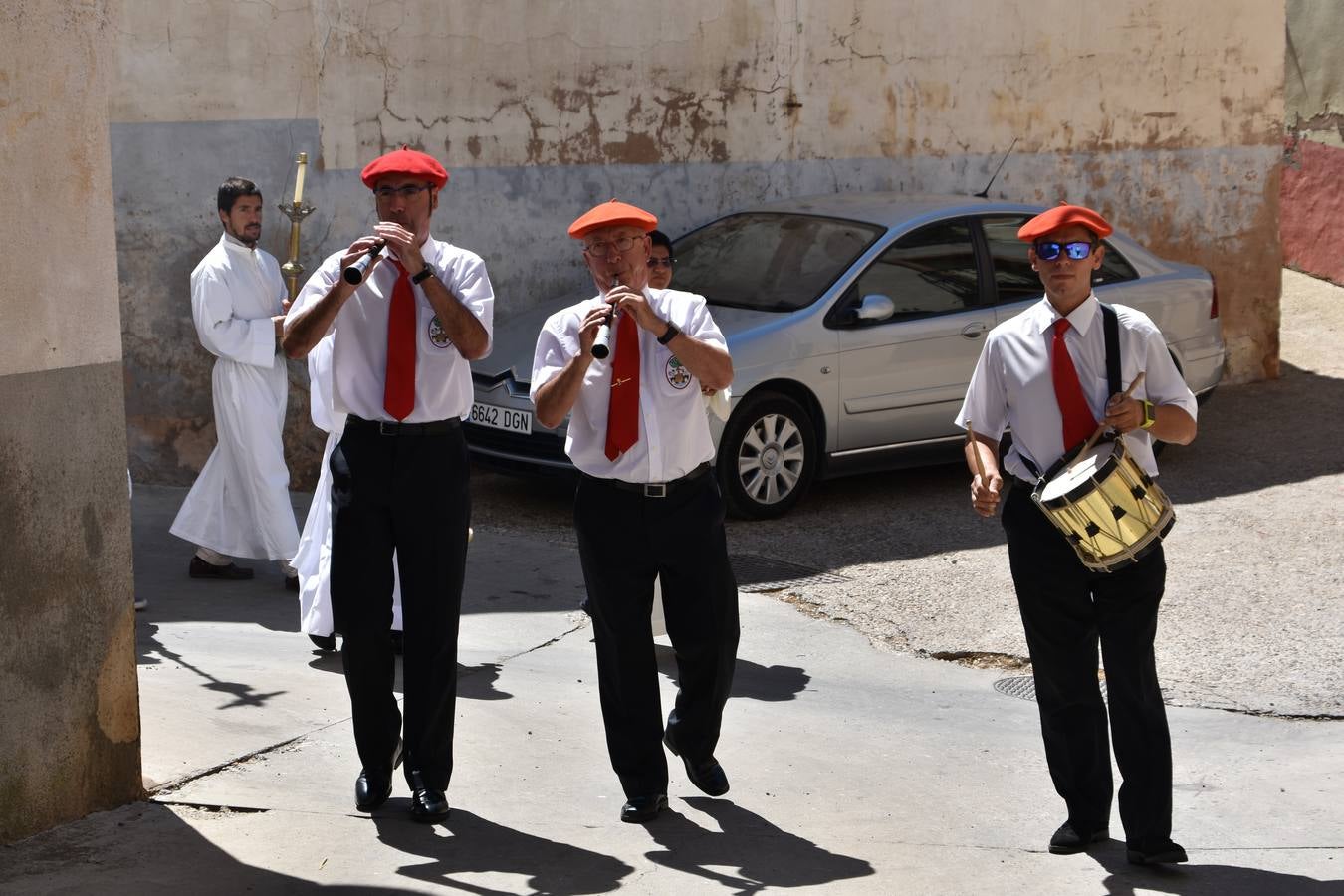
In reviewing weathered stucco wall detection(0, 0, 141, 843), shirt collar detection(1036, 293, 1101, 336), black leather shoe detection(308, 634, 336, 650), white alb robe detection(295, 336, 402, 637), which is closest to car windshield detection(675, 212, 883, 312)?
white alb robe detection(295, 336, 402, 637)

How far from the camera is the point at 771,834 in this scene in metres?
→ 5.29

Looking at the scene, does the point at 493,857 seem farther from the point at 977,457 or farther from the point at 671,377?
the point at 977,457

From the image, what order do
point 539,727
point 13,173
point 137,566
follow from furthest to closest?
1. point 137,566
2. point 539,727
3. point 13,173

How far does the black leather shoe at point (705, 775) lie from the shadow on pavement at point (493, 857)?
1.92 feet

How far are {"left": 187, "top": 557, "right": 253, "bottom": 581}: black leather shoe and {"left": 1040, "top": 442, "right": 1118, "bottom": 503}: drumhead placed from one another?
4837 millimetres

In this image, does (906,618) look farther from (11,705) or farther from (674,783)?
(11,705)

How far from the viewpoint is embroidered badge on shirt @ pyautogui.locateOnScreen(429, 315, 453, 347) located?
5.29 m

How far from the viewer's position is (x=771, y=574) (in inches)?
350

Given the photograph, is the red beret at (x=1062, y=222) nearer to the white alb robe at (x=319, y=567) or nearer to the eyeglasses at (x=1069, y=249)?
the eyeglasses at (x=1069, y=249)

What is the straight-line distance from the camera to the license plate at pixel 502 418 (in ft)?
31.4

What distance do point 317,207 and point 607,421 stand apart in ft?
19.6

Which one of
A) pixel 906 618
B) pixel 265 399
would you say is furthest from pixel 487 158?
pixel 906 618

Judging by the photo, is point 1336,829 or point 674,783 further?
point 674,783

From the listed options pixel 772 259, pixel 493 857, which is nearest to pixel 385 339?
pixel 493 857
